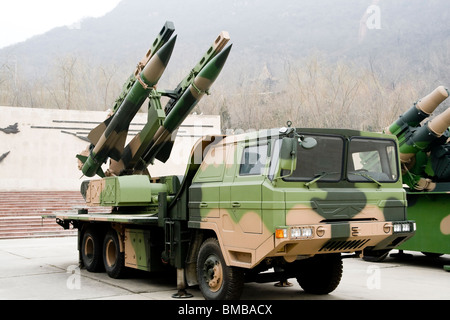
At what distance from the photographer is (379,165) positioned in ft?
22.0

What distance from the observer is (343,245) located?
625 cm

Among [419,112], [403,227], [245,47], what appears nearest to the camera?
[403,227]

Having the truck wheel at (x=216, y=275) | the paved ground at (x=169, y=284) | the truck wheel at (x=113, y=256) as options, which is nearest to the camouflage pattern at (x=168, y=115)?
the truck wheel at (x=113, y=256)

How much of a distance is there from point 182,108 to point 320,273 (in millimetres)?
3841

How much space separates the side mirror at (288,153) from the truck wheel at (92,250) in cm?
500

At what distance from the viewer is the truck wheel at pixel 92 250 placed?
9617mm

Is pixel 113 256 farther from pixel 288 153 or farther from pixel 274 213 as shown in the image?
pixel 288 153

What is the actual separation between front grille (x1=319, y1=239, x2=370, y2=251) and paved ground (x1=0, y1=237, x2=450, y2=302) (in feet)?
3.54

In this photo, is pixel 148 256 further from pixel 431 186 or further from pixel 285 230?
pixel 431 186

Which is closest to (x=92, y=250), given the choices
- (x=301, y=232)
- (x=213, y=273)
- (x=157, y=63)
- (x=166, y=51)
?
(x=157, y=63)

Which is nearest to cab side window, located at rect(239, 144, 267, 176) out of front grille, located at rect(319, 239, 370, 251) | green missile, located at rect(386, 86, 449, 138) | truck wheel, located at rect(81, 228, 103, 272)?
front grille, located at rect(319, 239, 370, 251)

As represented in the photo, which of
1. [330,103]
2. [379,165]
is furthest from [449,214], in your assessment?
[330,103]

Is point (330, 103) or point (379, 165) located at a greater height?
point (330, 103)

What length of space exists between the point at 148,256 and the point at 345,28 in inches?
3843
